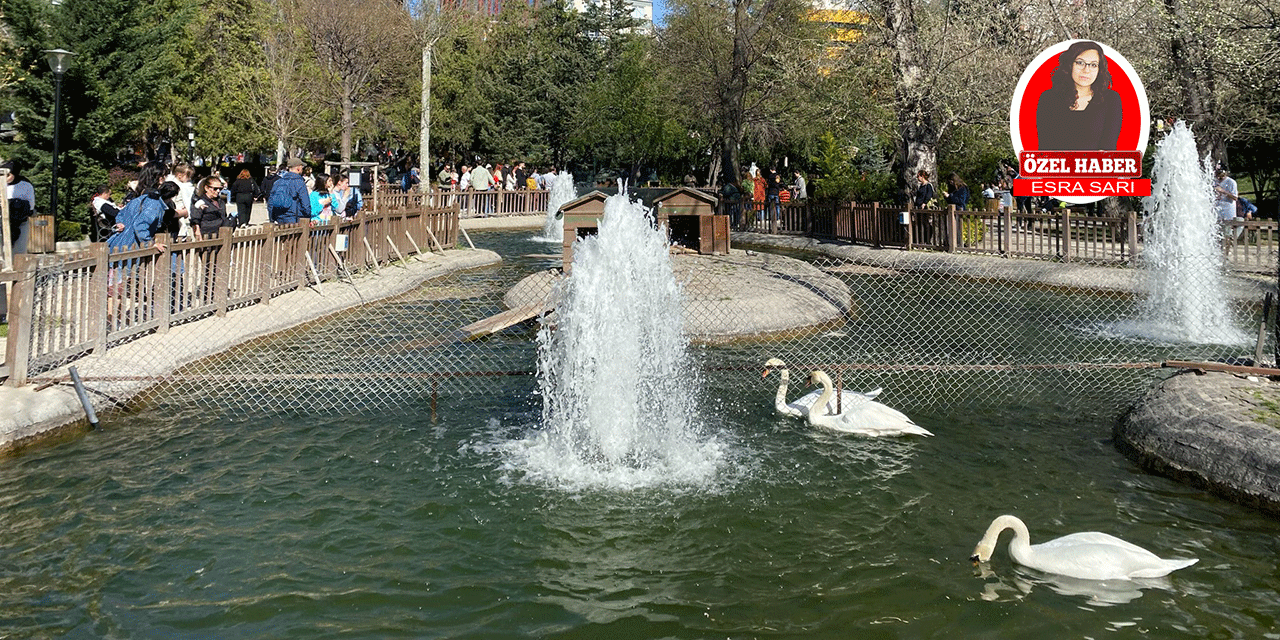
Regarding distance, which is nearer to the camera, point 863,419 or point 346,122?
point 863,419

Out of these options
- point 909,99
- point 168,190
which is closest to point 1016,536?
point 168,190

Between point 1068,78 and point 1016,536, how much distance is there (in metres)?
9.56

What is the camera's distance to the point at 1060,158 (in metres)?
13.9

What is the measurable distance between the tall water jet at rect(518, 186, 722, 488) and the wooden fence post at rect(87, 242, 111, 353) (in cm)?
460

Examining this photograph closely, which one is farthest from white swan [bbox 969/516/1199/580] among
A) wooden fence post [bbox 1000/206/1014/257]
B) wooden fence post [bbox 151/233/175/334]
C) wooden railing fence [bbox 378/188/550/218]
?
wooden railing fence [bbox 378/188/550/218]

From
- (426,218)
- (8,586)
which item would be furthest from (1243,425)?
(426,218)

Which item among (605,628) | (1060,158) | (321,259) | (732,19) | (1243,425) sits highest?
(732,19)

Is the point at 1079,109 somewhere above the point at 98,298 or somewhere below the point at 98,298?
above

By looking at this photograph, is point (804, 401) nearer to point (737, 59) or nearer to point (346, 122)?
point (737, 59)

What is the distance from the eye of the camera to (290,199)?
669 inches

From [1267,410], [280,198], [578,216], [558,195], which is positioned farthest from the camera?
[558,195]

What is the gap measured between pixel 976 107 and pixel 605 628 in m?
23.3

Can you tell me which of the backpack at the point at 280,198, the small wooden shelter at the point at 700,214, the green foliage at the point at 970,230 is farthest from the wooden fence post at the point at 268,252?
the green foliage at the point at 970,230

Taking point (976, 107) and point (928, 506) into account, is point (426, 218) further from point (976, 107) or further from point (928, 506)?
point (928, 506)
